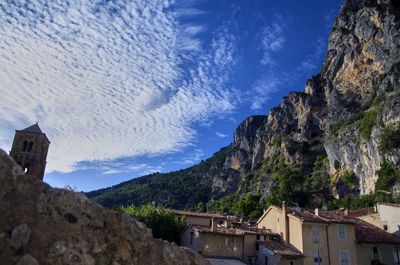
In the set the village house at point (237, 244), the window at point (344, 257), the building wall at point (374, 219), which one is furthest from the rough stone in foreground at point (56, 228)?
the building wall at point (374, 219)

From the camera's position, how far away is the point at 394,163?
2078 inches

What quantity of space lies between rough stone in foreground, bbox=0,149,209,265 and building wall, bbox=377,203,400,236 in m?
36.3

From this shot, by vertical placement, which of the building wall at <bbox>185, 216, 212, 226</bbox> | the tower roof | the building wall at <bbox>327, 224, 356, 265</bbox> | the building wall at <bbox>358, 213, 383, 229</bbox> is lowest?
the building wall at <bbox>327, 224, 356, 265</bbox>

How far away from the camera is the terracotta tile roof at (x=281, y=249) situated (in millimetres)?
29841

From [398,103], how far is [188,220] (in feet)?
149

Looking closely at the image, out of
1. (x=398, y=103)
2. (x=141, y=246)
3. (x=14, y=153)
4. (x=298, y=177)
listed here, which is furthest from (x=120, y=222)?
(x=298, y=177)

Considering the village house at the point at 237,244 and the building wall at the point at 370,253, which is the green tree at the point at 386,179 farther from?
the village house at the point at 237,244

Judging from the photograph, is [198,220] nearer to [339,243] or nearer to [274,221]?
[274,221]

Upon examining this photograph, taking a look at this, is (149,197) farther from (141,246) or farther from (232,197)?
(141,246)

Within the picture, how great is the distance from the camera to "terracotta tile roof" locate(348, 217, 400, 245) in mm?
32372

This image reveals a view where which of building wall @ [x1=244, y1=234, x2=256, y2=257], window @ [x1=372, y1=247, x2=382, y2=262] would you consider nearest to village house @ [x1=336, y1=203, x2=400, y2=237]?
window @ [x1=372, y1=247, x2=382, y2=262]

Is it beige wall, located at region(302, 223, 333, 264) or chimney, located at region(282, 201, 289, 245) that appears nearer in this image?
beige wall, located at region(302, 223, 333, 264)

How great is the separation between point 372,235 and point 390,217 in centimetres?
443

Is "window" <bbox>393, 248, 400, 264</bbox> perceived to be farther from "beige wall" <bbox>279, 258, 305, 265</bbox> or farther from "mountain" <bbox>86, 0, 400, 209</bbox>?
"mountain" <bbox>86, 0, 400, 209</bbox>
